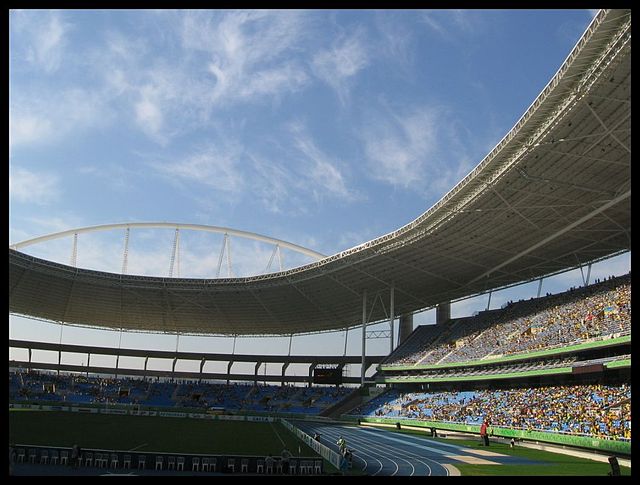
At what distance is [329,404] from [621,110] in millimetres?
55095

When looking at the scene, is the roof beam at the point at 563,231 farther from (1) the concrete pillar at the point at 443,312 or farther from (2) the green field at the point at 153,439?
(2) the green field at the point at 153,439

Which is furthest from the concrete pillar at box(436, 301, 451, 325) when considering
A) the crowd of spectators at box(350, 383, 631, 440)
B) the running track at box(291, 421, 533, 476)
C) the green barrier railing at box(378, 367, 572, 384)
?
the running track at box(291, 421, 533, 476)

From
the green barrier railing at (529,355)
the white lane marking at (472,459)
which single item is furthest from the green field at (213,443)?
the green barrier railing at (529,355)

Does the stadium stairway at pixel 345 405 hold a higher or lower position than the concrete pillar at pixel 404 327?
lower

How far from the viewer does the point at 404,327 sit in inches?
3302

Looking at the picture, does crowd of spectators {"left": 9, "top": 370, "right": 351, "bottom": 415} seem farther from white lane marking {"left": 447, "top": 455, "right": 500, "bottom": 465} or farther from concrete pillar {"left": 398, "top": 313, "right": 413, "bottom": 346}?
white lane marking {"left": 447, "top": 455, "right": 500, "bottom": 465}

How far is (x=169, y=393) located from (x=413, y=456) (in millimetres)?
64721

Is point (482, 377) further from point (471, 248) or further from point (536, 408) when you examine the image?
point (471, 248)

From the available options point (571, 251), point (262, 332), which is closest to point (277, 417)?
point (262, 332)

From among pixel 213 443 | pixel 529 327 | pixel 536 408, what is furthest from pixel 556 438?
pixel 529 327

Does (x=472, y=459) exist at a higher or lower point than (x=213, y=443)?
higher

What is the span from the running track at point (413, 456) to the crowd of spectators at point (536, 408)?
5.74 meters

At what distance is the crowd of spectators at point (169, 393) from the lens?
8006cm

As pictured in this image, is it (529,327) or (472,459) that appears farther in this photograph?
(529,327)
